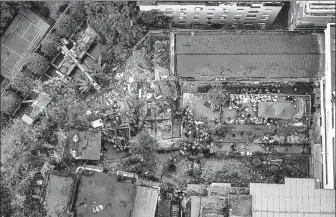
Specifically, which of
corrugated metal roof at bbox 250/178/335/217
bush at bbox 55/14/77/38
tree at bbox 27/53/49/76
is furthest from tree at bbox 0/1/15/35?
corrugated metal roof at bbox 250/178/335/217

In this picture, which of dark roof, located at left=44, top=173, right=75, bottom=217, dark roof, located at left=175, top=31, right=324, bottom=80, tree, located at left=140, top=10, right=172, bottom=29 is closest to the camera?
dark roof, located at left=44, top=173, right=75, bottom=217

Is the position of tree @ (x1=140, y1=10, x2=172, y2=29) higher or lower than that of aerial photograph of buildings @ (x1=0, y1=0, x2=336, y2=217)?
higher

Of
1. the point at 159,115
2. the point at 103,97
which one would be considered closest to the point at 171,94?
the point at 159,115

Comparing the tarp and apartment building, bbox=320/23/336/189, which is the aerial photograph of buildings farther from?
apartment building, bbox=320/23/336/189

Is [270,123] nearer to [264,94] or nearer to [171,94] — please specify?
[264,94]

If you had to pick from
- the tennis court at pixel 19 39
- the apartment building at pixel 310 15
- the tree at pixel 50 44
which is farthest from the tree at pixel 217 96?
the tennis court at pixel 19 39

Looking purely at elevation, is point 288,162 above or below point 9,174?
above

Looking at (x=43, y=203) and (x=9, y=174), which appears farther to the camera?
(x=9, y=174)
